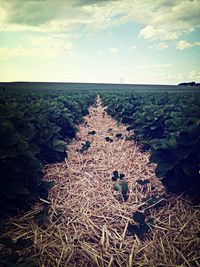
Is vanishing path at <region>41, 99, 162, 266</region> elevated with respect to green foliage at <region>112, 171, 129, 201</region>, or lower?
lower

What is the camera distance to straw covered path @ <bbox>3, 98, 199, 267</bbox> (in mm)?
2303

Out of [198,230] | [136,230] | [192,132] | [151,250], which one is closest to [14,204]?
[136,230]

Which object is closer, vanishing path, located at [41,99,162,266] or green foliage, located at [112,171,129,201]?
vanishing path, located at [41,99,162,266]

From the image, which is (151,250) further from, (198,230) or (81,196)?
(81,196)

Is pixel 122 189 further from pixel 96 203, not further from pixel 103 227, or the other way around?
pixel 103 227

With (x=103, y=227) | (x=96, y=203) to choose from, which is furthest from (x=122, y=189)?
(x=103, y=227)

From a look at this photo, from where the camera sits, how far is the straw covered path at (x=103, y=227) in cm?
230

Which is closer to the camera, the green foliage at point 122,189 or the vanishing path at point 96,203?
the vanishing path at point 96,203

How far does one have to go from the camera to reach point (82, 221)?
2.83 metres

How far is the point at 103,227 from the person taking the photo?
8.89 feet

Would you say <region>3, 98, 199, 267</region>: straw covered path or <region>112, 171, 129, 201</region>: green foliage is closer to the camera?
<region>3, 98, 199, 267</region>: straw covered path

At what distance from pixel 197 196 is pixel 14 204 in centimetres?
213

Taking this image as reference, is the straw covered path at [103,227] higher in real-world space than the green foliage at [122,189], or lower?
lower

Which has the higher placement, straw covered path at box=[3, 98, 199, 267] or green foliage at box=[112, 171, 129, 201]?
green foliage at box=[112, 171, 129, 201]
